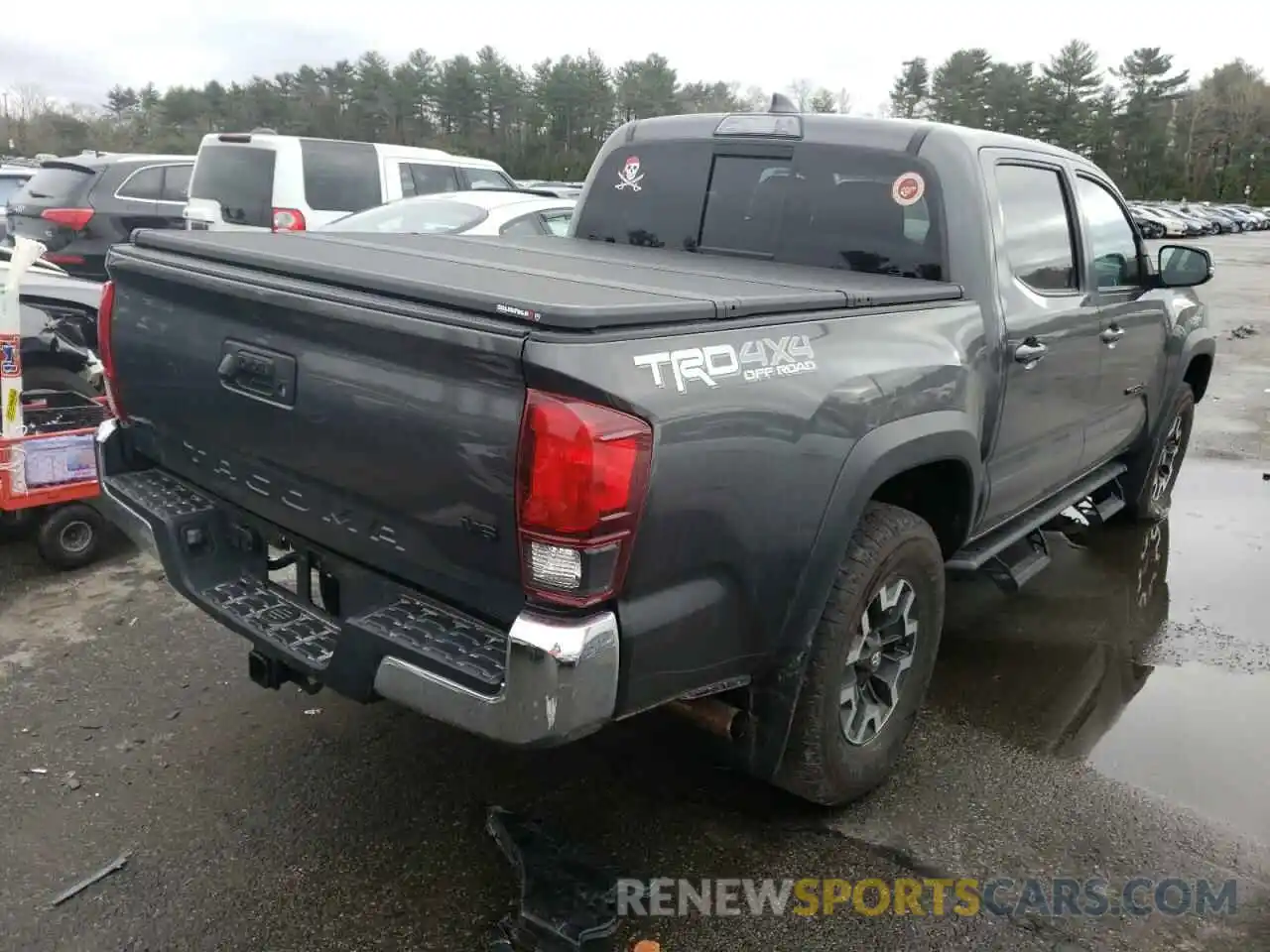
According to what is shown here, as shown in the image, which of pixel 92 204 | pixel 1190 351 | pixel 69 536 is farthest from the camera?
pixel 92 204

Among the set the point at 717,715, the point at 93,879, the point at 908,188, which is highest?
the point at 908,188

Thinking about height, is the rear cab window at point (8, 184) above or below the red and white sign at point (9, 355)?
above

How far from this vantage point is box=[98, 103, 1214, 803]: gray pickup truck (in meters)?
2.20

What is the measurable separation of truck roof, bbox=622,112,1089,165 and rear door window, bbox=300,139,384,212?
6.55m

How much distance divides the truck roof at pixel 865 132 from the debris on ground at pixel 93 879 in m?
3.22

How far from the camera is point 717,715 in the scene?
9.23 ft

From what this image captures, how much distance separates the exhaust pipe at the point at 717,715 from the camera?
279 centimetres

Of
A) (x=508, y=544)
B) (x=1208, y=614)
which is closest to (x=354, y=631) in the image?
(x=508, y=544)

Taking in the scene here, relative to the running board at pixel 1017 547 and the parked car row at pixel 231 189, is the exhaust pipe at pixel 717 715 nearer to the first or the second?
the running board at pixel 1017 547

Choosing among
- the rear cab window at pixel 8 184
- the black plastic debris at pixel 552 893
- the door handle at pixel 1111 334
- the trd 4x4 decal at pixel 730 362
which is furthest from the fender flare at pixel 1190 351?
the rear cab window at pixel 8 184

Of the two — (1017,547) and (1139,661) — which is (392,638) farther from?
(1139,661)

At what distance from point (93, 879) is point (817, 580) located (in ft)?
6.88

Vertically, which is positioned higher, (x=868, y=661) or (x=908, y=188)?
(x=908, y=188)

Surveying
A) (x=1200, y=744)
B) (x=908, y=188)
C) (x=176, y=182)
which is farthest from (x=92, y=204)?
(x=1200, y=744)
